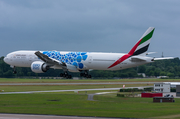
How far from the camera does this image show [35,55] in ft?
249

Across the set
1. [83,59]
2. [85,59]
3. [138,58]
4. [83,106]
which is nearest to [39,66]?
[83,59]

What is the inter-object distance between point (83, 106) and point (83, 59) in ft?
85.9

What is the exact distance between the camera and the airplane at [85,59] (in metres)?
68.5

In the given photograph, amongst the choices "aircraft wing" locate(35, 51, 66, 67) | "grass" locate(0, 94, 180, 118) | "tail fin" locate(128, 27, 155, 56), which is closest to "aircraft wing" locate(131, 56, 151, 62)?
"tail fin" locate(128, 27, 155, 56)

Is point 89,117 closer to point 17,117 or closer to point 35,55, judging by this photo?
point 17,117

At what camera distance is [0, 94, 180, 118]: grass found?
39906 mm

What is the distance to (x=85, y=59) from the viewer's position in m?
72.6

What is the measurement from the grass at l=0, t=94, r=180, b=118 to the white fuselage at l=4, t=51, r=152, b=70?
38.2ft

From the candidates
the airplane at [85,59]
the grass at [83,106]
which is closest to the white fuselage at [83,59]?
the airplane at [85,59]

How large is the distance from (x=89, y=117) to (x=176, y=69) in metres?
168

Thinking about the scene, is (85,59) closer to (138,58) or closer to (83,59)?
(83,59)

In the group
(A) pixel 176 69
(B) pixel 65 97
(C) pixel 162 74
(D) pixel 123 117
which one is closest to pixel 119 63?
(B) pixel 65 97

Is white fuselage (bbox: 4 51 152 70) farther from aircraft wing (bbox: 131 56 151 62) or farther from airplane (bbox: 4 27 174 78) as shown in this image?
aircraft wing (bbox: 131 56 151 62)

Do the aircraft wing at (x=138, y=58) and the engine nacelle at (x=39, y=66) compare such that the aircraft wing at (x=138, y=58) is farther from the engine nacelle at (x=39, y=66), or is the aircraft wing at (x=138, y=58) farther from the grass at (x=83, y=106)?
the engine nacelle at (x=39, y=66)
